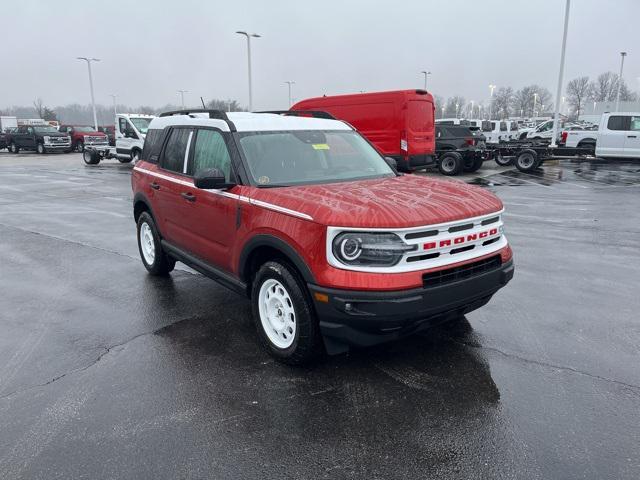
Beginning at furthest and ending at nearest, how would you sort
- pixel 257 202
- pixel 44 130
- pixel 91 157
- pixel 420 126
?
pixel 44 130 → pixel 91 157 → pixel 420 126 → pixel 257 202

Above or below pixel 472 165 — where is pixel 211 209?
above

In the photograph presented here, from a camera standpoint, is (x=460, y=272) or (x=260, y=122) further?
(x=260, y=122)

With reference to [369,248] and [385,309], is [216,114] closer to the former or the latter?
[369,248]

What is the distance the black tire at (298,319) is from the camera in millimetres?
3645

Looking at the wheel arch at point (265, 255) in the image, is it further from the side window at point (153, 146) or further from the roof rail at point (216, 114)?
the side window at point (153, 146)

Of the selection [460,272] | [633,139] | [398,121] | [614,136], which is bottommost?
[460,272]

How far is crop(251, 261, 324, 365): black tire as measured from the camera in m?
3.64

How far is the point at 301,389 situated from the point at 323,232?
3.91 feet

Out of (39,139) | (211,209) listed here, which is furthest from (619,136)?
(39,139)

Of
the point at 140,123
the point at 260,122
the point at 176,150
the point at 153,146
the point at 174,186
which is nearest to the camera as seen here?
the point at 260,122

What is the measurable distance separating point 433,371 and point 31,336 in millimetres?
3694

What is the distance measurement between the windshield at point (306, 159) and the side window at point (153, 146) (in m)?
1.87

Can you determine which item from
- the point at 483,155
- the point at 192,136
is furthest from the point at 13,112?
the point at 192,136

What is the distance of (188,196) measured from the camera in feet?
16.4
